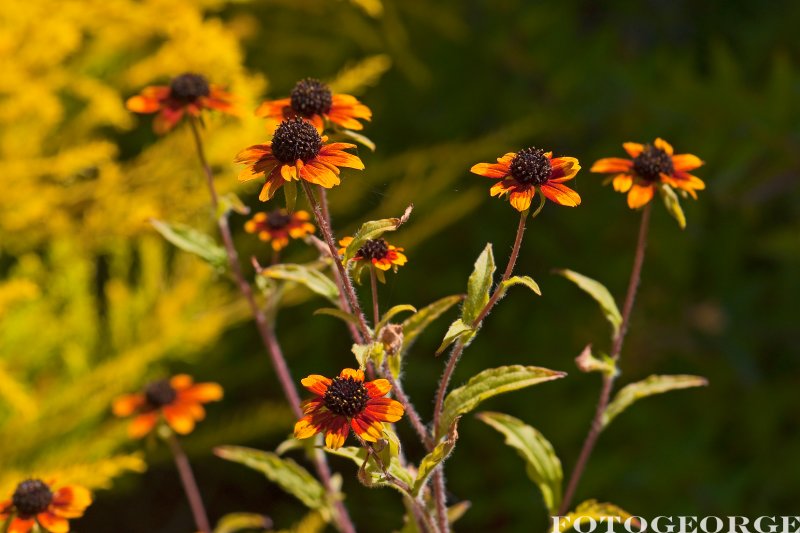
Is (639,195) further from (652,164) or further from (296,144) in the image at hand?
(296,144)

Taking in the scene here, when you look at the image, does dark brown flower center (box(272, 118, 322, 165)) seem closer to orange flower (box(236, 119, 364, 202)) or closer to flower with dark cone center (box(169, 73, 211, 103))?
orange flower (box(236, 119, 364, 202))

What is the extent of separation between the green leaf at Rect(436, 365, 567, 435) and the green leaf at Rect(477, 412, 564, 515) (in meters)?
0.14

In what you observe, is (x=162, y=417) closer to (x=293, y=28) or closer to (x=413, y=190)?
(x=413, y=190)

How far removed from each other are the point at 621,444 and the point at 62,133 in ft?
4.87

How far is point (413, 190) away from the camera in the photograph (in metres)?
1.73

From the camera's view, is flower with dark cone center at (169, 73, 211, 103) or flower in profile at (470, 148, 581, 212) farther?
flower with dark cone center at (169, 73, 211, 103)

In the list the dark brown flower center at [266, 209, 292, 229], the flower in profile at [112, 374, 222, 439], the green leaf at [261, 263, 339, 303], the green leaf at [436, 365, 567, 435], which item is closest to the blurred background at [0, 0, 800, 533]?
the flower in profile at [112, 374, 222, 439]

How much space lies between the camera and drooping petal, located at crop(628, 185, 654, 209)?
80 centimetres

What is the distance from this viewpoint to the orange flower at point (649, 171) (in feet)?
2.73

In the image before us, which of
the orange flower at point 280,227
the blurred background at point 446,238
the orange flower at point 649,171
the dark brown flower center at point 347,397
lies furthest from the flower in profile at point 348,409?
the blurred background at point 446,238

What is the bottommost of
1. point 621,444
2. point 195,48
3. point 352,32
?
point 621,444

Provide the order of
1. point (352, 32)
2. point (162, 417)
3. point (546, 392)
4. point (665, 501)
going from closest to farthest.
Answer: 1. point (162, 417)
2. point (665, 501)
3. point (546, 392)
4. point (352, 32)

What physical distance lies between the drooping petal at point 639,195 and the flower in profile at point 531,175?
0.14 meters

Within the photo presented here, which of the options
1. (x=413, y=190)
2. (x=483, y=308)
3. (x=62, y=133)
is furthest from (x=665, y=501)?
(x=62, y=133)
